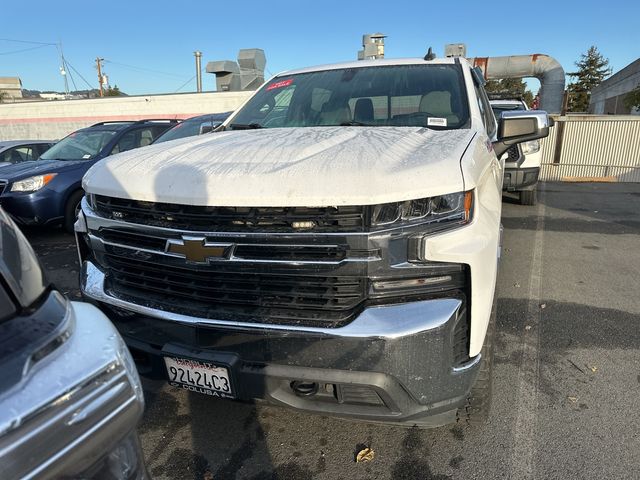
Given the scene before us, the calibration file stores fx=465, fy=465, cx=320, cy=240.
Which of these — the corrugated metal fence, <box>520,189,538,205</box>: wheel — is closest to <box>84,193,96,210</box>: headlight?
<box>520,189,538,205</box>: wheel

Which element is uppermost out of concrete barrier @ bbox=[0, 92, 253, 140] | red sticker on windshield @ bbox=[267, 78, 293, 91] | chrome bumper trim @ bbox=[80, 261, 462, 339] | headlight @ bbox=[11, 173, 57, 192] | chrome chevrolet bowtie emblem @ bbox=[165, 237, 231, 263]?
concrete barrier @ bbox=[0, 92, 253, 140]

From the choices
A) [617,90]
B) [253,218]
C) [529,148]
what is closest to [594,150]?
[529,148]

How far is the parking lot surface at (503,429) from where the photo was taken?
2.20m

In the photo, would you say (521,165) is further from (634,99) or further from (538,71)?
(634,99)

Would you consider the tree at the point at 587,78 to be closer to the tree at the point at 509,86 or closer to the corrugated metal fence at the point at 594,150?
the tree at the point at 509,86

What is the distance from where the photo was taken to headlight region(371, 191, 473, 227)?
5.85 ft

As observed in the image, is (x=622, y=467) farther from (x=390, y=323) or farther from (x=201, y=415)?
(x=201, y=415)

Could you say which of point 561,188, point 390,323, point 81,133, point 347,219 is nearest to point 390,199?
point 347,219

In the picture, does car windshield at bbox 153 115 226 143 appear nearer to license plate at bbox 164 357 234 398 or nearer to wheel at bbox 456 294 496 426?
license plate at bbox 164 357 234 398

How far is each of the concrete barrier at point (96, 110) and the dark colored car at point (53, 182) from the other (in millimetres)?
10454

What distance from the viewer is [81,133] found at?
25.3 feet

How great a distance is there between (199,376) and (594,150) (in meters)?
15.0

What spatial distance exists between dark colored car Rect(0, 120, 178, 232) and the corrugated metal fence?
12.1 meters

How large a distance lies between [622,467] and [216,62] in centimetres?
1865
